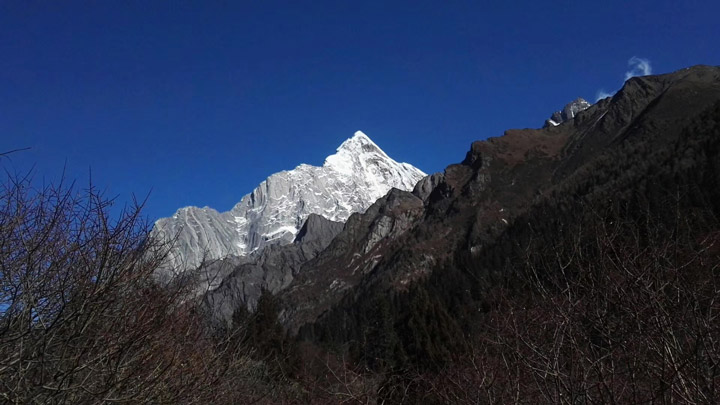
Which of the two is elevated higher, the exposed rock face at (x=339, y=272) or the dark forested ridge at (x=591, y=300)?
the exposed rock face at (x=339, y=272)

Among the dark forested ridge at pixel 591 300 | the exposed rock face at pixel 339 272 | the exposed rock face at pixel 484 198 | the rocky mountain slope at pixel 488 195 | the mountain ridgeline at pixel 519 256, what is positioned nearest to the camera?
the dark forested ridge at pixel 591 300

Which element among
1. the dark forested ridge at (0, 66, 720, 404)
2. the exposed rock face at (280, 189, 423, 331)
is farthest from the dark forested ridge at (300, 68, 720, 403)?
the exposed rock face at (280, 189, 423, 331)

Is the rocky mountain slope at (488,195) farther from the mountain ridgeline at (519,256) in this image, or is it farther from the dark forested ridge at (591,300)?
the dark forested ridge at (591,300)

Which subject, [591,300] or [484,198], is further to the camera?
[484,198]

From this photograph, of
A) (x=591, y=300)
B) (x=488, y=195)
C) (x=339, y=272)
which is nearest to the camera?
(x=591, y=300)

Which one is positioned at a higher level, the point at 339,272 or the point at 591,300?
the point at 339,272

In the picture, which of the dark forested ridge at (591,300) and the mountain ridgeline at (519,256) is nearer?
the dark forested ridge at (591,300)

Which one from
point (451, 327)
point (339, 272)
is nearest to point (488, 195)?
point (339, 272)

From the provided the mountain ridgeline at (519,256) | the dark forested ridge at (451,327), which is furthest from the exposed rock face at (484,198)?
the dark forested ridge at (451,327)

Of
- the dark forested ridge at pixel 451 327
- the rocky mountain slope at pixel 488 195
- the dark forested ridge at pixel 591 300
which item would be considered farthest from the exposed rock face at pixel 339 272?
the dark forested ridge at pixel 451 327

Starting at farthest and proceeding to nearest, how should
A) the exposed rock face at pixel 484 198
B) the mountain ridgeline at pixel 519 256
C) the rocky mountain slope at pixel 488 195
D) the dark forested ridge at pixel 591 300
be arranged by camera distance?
the exposed rock face at pixel 484 198
the rocky mountain slope at pixel 488 195
the mountain ridgeline at pixel 519 256
the dark forested ridge at pixel 591 300

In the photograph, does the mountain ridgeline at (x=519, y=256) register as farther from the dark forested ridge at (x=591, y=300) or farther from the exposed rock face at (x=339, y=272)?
the exposed rock face at (x=339, y=272)

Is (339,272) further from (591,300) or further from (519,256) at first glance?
(591,300)

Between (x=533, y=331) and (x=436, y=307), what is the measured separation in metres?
22.3
